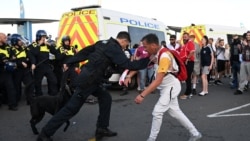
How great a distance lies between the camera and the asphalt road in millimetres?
5523

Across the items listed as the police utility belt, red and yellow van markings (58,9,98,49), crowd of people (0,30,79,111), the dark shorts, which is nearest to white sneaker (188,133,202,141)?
crowd of people (0,30,79,111)

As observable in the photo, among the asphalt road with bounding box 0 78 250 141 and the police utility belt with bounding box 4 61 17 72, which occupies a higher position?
the police utility belt with bounding box 4 61 17 72

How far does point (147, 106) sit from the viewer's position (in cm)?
825

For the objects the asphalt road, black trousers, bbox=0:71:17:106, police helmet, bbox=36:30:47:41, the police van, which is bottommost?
the asphalt road

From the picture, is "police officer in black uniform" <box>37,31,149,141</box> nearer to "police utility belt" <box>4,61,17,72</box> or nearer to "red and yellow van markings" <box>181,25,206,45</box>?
"police utility belt" <box>4,61,17,72</box>

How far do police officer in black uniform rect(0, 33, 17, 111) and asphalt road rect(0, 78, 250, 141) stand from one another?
26 centimetres

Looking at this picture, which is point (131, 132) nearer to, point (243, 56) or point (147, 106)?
point (147, 106)

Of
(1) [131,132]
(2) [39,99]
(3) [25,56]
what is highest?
(3) [25,56]

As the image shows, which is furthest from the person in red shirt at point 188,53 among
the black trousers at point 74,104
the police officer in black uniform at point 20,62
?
the black trousers at point 74,104

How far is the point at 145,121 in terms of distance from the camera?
6.57m

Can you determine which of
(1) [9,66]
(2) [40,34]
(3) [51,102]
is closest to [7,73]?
(1) [9,66]

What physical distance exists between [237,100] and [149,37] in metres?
5.07

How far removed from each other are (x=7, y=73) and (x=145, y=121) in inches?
141

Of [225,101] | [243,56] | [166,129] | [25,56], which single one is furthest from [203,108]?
[25,56]
